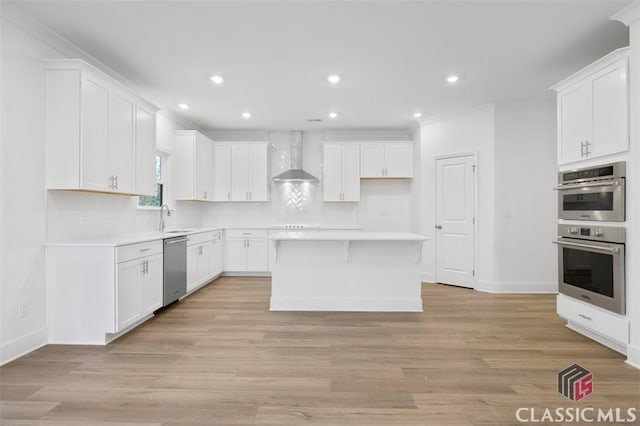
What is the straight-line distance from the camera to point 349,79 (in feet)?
13.2

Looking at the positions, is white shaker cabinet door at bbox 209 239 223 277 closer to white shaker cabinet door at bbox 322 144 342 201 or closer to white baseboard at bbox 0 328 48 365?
white shaker cabinet door at bbox 322 144 342 201

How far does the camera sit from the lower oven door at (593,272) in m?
2.70

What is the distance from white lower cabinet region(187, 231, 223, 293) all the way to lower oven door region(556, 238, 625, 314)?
4.49 metres

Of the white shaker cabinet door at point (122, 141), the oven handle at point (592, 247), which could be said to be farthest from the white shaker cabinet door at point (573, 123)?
the white shaker cabinet door at point (122, 141)

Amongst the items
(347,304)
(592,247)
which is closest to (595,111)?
(592,247)

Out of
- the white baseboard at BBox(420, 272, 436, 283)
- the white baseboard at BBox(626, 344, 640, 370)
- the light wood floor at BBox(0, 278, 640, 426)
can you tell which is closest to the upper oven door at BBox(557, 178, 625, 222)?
the white baseboard at BBox(626, 344, 640, 370)

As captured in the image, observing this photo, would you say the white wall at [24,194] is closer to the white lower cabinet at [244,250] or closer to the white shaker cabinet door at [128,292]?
the white shaker cabinet door at [128,292]

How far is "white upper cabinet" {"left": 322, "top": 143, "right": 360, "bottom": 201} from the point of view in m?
6.36

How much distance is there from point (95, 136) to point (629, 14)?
15.1 feet

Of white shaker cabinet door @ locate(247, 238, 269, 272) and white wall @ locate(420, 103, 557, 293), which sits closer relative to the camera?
white wall @ locate(420, 103, 557, 293)

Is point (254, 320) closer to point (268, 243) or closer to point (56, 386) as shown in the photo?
point (56, 386)

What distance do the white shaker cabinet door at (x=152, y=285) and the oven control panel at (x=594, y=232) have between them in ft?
14.1

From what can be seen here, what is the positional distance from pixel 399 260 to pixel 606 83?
99.7 inches
